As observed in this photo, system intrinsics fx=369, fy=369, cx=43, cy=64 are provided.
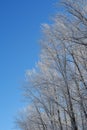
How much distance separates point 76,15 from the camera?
1712 cm

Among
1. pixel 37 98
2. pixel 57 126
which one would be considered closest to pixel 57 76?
pixel 37 98

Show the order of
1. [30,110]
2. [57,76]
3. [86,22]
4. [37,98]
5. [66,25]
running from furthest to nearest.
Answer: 1. [30,110]
2. [37,98]
3. [57,76]
4. [66,25]
5. [86,22]

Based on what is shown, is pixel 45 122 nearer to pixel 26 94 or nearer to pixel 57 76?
pixel 26 94

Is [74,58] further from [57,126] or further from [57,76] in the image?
[57,126]

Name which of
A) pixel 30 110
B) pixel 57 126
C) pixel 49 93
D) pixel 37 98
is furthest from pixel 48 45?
pixel 30 110

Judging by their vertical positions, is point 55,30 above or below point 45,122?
below

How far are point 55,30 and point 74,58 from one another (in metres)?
2.81

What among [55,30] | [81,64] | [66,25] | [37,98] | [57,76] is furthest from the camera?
[37,98]

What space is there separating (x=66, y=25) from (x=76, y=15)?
2420 mm

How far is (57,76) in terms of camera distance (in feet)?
80.7

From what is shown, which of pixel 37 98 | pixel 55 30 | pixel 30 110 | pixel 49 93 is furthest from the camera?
pixel 30 110

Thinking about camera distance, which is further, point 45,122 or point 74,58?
point 45,122

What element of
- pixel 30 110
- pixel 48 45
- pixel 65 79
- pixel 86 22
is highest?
pixel 30 110

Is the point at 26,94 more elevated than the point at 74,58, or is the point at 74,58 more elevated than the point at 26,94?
the point at 26,94
